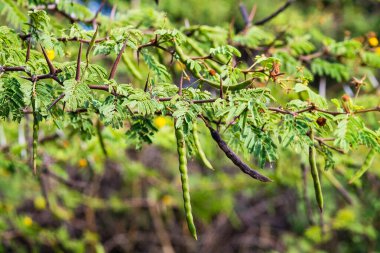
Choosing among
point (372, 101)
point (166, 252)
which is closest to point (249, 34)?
point (372, 101)

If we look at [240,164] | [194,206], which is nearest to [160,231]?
[194,206]

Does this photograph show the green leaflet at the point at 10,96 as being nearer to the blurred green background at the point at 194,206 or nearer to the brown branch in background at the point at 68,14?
the brown branch in background at the point at 68,14

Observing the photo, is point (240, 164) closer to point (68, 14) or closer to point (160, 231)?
point (68, 14)

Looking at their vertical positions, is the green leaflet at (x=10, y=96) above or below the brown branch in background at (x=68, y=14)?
below

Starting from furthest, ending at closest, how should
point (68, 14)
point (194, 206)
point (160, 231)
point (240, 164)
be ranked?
1. point (160, 231)
2. point (194, 206)
3. point (68, 14)
4. point (240, 164)

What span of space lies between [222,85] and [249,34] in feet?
3.95

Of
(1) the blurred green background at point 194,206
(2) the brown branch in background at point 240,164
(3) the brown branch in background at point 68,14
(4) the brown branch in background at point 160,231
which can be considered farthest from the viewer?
(4) the brown branch in background at point 160,231

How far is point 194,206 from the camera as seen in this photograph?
18.6ft

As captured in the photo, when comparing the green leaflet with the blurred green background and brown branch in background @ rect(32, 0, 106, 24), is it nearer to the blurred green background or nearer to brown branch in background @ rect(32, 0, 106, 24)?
brown branch in background @ rect(32, 0, 106, 24)

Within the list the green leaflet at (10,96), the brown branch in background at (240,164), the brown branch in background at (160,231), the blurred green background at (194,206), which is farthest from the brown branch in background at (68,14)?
the brown branch in background at (160,231)

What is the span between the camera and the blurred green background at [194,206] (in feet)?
15.3

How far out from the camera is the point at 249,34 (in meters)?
2.52

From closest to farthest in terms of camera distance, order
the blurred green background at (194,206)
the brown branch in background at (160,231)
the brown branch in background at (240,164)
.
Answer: the brown branch in background at (240,164), the blurred green background at (194,206), the brown branch in background at (160,231)

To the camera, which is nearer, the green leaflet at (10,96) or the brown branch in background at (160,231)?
the green leaflet at (10,96)
